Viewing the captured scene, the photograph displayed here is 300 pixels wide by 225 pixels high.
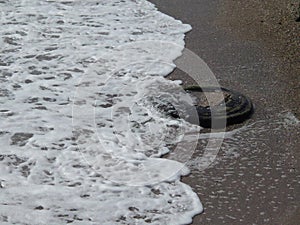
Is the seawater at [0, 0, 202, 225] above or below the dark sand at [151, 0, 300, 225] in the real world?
below

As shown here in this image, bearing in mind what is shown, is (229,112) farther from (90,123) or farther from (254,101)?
(90,123)

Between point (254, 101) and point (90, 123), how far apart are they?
4.50ft

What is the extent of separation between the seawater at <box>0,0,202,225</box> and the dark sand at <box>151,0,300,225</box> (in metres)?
0.21

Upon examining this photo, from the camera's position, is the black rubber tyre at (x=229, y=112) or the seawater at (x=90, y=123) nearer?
the seawater at (x=90, y=123)

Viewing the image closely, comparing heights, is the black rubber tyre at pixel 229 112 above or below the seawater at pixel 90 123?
above

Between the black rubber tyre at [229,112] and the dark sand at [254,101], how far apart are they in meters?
0.08

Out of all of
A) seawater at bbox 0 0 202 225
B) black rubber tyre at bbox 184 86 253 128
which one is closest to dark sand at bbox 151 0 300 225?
black rubber tyre at bbox 184 86 253 128

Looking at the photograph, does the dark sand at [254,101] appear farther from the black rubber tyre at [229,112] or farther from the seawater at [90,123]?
the seawater at [90,123]

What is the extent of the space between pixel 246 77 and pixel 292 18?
1981mm

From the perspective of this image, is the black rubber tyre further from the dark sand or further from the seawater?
the seawater

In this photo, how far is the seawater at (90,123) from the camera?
12.2ft

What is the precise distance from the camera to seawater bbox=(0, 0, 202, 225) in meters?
3.73

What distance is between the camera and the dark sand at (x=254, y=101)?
12.3 ft

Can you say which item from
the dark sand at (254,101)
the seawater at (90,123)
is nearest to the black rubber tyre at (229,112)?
the dark sand at (254,101)
